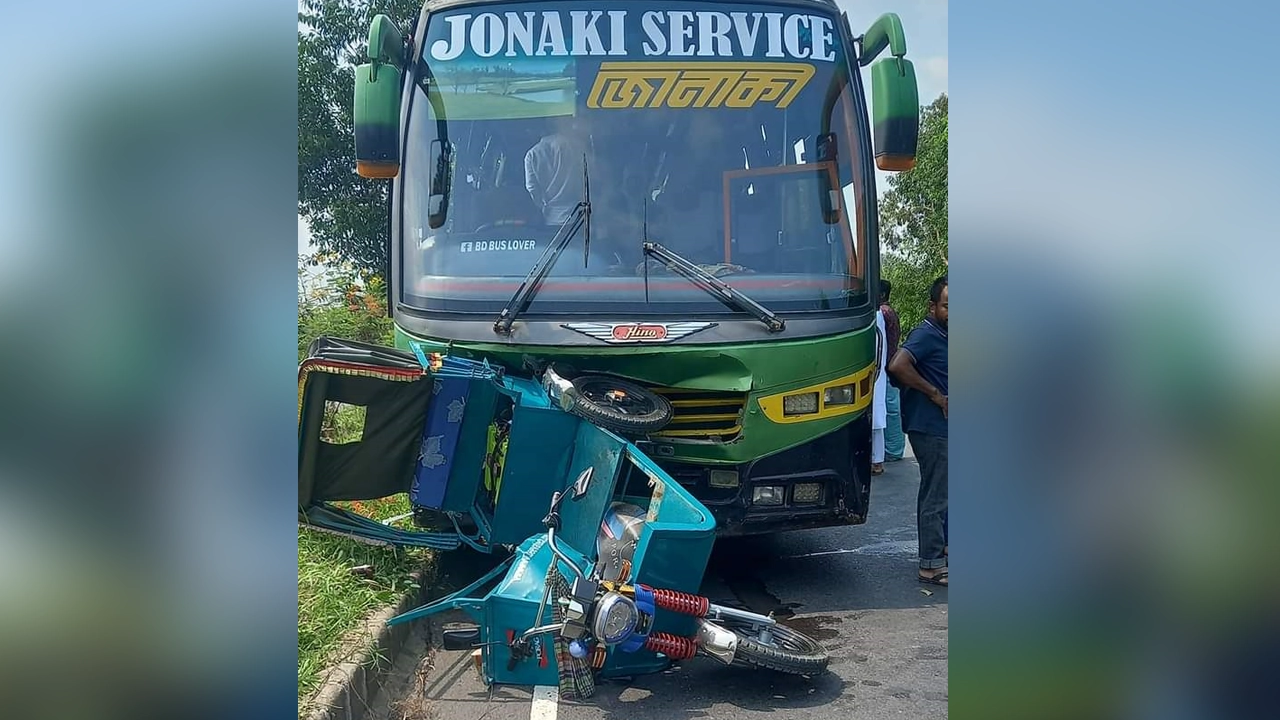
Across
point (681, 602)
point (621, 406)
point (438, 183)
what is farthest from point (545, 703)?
point (438, 183)

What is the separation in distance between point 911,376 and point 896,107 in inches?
53.9

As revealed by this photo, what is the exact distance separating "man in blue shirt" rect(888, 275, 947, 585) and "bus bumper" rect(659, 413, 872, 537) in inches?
13.7

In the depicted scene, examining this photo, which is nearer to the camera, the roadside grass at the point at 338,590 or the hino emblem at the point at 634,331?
the roadside grass at the point at 338,590

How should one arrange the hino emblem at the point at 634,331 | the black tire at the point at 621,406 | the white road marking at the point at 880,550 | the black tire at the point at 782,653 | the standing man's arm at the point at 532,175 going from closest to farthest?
the black tire at the point at 782,653, the black tire at the point at 621,406, the hino emblem at the point at 634,331, the standing man's arm at the point at 532,175, the white road marking at the point at 880,550

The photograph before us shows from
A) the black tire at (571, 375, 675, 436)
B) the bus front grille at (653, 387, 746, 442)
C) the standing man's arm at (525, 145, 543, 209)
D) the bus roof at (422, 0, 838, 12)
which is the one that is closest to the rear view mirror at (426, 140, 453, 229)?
the standing man's arm at (525, 145, 543, 209)

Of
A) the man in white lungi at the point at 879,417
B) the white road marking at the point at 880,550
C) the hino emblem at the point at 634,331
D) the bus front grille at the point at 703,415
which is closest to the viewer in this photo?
the hino emblem at the point at 634,331

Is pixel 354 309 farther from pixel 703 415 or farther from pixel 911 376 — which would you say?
pixel 911 376

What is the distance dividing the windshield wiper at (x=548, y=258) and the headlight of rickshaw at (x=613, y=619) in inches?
67.5

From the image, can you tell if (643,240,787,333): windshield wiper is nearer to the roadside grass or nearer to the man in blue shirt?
the man in blue shirt

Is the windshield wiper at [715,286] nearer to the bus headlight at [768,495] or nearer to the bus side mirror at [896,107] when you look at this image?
the bus headlight at [768,495]

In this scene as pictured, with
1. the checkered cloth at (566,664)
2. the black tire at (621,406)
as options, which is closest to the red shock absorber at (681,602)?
the checkered cloth at (566,664)

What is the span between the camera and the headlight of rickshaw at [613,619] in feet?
10.5

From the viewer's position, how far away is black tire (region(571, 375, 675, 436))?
13.4 ft

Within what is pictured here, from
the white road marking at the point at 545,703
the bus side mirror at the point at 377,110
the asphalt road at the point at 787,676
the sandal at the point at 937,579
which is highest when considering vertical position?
the bus side mirror at the point at 377,110
